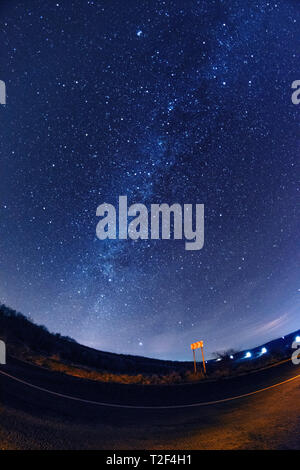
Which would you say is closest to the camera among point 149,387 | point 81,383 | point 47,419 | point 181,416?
point 47,419

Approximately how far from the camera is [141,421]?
21.2 feet

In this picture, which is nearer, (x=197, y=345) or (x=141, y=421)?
(x=141, y=421)

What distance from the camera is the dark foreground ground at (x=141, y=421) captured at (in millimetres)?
4613

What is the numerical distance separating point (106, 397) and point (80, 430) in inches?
150

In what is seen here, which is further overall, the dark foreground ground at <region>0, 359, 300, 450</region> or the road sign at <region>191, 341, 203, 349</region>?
the road sign at <region>191, 341, 203, 349</region>

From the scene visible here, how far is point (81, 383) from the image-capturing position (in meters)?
10.8

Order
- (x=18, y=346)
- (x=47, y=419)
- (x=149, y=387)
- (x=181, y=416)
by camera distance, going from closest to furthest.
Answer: (x=47, y=419) → (x=181, y=416) → (x=149, y=387) → (x=18, y=346)

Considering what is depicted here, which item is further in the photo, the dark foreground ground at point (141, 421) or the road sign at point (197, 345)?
the road sign at point (197, 345)

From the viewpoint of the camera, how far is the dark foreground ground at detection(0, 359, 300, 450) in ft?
15.1
